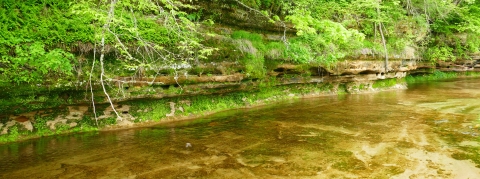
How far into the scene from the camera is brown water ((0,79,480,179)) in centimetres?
488

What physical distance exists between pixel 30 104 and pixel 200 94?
4483 millimetres

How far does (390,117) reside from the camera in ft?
28.6

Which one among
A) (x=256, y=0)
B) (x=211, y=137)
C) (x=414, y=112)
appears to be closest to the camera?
(x=211, y=137)

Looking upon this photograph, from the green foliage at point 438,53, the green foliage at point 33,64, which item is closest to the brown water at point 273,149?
the green foliage at point 33,64

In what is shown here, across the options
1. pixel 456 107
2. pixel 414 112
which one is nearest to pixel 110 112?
pixel 414 112

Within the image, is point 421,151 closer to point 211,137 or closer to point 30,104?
point 211,137

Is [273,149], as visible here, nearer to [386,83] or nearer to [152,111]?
[152,111]

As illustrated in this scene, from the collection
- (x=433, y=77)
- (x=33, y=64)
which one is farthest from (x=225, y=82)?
(x=433, y=77)

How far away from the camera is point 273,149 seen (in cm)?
598

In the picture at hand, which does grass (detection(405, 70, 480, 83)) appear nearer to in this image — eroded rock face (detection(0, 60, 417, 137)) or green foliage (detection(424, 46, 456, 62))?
green foliage (detection(424, 46, 456, 62))

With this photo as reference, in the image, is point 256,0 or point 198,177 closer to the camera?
point 198,177

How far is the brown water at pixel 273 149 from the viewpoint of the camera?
488cm

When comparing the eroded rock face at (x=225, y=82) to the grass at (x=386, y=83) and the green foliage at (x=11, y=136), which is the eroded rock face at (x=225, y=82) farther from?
the grass at (x=386, y=83)

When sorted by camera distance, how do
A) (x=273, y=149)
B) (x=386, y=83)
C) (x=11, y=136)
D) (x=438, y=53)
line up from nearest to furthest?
(x=273, y=149), (x=11, y=136), (x=386, y=83), (x=438, y=53)
